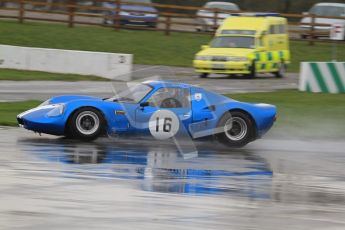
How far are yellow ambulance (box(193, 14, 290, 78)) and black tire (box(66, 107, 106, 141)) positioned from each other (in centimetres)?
1445

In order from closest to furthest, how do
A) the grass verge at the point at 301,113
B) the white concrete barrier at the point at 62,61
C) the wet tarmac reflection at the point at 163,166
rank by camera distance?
the wet tarmac reflection at the point at 163,166
the grass verge at the point at 301,113
the white concrete barrier at the point at 62,61

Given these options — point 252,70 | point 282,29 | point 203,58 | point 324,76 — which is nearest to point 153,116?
point 324,76

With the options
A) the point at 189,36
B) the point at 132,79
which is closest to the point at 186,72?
the point at 189,36

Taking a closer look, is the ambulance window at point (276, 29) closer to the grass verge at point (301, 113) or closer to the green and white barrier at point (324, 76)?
the green and white barrier at point (324, 76)

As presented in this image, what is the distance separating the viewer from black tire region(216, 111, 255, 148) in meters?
13.4

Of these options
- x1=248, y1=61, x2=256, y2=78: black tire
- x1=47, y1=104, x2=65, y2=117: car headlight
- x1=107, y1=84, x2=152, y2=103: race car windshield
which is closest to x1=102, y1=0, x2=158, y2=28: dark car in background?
x1=248, y1=61, x2=256, y2=78: black tire

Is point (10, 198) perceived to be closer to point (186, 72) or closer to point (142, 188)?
point (142, 188)

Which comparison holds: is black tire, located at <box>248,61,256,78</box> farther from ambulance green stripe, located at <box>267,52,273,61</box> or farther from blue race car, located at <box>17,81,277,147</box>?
blue race car, located at <box>17,81,277,147</box>

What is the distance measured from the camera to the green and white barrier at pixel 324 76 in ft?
73.8

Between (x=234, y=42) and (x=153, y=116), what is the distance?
15471 millimetres

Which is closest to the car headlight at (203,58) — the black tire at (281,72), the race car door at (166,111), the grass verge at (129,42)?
the black tire at (281,72)

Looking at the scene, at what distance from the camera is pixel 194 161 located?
11.5m

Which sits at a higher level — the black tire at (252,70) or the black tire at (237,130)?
the black tire at (237,130)

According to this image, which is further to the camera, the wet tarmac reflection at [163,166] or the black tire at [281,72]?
the black tire at [281,72]
